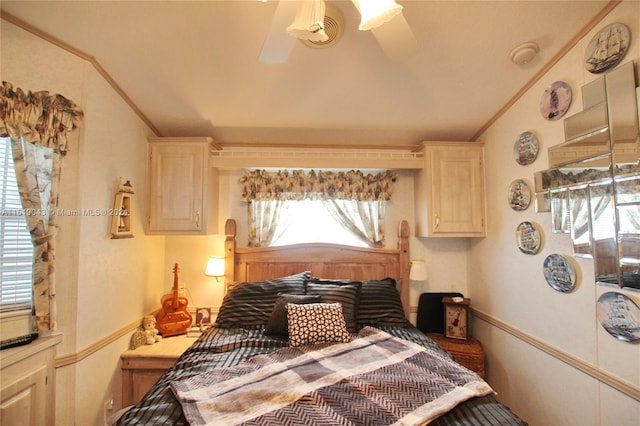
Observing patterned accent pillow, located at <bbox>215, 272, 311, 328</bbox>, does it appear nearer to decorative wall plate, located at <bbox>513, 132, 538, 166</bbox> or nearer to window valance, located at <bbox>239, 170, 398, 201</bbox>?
window valance, located at <bbox>239, 170, 398, 201</bbox>

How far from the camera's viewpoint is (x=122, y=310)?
82.0 inches

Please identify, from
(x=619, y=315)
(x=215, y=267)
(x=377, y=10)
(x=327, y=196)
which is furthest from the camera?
(x=327, y=196)

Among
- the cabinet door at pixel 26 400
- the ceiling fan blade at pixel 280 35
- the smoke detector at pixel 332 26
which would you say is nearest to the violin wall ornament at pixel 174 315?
the cabinet door at pixel 26 400

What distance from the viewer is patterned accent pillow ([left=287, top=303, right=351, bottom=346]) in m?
1.79

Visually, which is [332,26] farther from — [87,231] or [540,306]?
[540,306]

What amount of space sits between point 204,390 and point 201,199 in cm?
156

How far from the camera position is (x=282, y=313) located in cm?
199

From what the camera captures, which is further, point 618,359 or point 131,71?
point 131,71

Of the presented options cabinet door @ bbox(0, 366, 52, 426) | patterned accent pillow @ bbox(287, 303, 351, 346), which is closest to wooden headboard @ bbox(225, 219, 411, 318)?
patterned accent pillow @ bbox(287, 303, 351, 346)

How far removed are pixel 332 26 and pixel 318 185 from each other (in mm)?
1449

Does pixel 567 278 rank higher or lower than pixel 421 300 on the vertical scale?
higher

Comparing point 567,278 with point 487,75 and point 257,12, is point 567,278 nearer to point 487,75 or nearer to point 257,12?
A: point 487,75

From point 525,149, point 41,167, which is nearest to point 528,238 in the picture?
point 525,149

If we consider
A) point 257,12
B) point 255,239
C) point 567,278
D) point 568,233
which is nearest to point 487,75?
point 568,233
